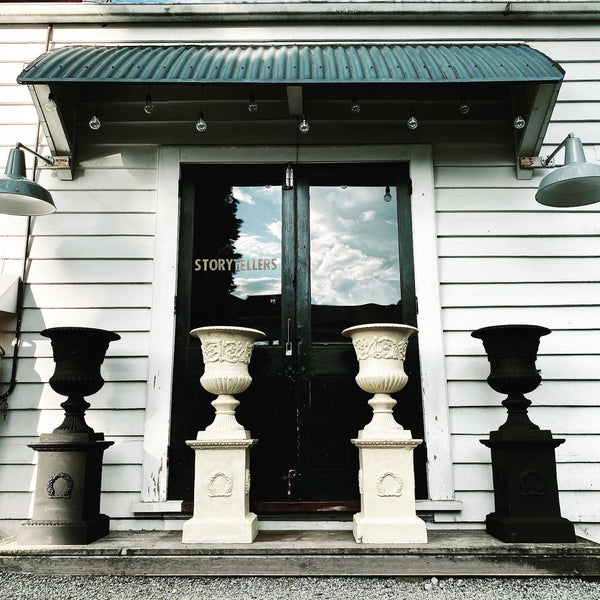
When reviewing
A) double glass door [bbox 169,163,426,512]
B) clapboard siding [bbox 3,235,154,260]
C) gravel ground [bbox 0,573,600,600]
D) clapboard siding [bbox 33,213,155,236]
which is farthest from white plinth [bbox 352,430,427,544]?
clapboard siding [bbox 33,213,155,236]

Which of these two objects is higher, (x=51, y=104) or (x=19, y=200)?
(x=51, y=104)

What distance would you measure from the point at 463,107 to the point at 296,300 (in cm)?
159

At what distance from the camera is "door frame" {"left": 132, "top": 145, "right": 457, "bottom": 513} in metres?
3.02

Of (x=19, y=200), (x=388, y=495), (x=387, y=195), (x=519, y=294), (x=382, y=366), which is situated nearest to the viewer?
(x=388, y=495)

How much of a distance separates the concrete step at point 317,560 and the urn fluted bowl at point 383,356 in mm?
782

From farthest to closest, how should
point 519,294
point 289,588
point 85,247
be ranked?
1. point 85,247
2. point 519,294
3. point 289,588

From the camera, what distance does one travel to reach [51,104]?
10.3 feet

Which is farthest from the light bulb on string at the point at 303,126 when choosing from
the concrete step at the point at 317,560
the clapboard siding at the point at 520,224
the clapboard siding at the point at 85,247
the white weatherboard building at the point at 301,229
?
the concrete step at the point at 317,560

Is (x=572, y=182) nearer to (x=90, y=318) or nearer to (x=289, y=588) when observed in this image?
(x=289, y=588)

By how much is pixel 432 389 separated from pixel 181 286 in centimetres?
168

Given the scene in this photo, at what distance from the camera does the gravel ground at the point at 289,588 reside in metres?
2.24

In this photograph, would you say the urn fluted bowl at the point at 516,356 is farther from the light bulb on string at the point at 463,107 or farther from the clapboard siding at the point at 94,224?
the clapboard siding at the point at 94,224

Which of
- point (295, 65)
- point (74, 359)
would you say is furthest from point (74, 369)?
point (295, 65)

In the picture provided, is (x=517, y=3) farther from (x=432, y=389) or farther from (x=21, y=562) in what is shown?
(x=21, y=562)
